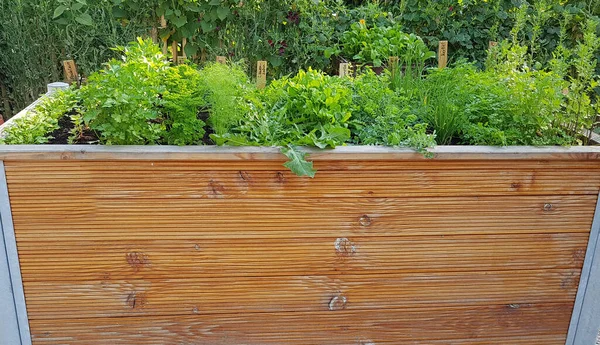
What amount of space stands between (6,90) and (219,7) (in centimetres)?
217

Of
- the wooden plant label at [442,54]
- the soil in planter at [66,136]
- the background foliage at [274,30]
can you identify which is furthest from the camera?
the background foliage at [274,30]

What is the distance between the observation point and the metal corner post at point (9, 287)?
1.72 meters

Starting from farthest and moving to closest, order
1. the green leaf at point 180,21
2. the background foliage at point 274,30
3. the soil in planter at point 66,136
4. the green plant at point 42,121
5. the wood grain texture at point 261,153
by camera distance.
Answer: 1. the background foliage at point 274,30
2. the green leaf at point 180,21
3. the soil in planter at point 66,136
4. the green plant at point 42,121
5. the wood grain texture at point 261,153

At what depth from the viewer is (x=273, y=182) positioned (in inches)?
69.4

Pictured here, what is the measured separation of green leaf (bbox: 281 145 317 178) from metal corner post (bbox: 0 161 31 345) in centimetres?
87

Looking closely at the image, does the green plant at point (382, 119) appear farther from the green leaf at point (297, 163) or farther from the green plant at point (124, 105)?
the green plant at point (124, 105)

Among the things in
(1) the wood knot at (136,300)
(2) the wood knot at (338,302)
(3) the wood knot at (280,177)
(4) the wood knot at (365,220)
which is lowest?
(2) the wood knot at (338,302)

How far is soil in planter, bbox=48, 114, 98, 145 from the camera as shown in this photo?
6.19 ft

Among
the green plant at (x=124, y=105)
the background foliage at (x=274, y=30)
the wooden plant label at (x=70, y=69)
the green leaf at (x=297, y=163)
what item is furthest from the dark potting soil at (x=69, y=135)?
the background foliage at (x=274, y=30)

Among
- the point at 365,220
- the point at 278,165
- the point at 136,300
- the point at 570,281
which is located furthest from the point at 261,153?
the point at 570,281

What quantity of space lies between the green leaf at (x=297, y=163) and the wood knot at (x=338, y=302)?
0.50 m

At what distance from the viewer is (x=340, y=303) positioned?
6.35 ft

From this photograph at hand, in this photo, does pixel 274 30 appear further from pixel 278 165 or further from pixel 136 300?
pixel 136 300

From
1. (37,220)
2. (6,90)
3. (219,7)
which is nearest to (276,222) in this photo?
(37,220)
